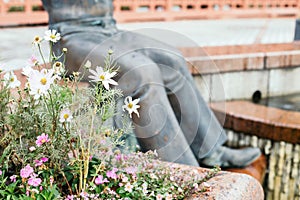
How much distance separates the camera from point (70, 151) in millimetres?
1555

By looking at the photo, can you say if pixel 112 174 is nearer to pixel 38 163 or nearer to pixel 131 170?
pixel 131 170

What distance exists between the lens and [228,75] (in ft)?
15.2

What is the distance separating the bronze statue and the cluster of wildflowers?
26.2 inches

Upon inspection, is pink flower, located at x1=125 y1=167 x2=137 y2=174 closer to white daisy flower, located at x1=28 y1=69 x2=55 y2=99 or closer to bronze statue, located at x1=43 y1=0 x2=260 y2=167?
white daisy flower, located at x1=28 y1=69 x2=55 y2=99

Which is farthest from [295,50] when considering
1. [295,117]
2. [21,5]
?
[21,5]

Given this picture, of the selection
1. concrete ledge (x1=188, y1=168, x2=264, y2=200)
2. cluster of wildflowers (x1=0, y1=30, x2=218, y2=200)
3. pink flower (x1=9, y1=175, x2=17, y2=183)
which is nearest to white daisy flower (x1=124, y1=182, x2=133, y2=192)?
cluster of wildflowers (x1=0, y1=30, x2=218, y2=200)

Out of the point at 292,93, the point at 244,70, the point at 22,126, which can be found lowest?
the point at 292,93

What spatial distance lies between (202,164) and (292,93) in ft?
9.10

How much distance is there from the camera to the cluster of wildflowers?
4.54 feet

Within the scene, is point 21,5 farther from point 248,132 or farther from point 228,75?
point 248,132

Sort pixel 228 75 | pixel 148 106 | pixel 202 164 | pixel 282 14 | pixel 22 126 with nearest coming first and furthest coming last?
pixel 22 126 < pixel 148 106 < pixel 202 164 < pixel 228 75 < pixel 282 14

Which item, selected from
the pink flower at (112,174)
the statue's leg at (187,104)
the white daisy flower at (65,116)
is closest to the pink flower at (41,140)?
the white daisy flower at (65,116)

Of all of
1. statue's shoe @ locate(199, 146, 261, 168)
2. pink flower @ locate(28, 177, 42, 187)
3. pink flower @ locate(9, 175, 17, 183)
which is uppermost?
pink flower @ locate(28, 177, 42, 187)

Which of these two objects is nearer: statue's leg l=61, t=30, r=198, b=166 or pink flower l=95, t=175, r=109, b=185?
pink flower l=95, t=175, r=109, b=185
